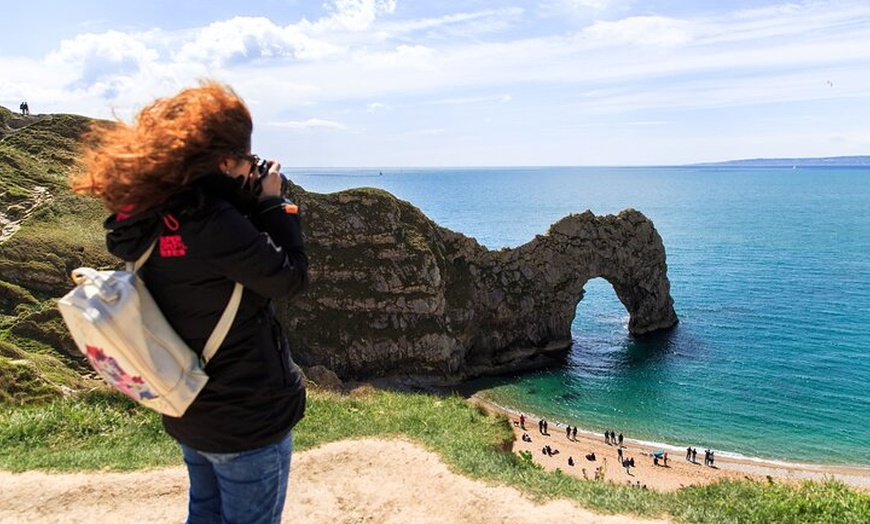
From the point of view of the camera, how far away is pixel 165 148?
149 inches

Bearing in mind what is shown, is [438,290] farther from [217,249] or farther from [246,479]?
[217,249]

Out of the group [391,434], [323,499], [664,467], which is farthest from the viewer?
[664,467]

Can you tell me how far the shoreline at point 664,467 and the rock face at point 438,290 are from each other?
Result: 14.3 metres

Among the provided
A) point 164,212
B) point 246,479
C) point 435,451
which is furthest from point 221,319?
point 435,451

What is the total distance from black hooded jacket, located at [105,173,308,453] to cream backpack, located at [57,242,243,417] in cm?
9

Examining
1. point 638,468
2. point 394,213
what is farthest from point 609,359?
point 394,213

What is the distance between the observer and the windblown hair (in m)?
3.79

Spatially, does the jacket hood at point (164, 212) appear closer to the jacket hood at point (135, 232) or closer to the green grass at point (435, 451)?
the jacket hood at point (135, 232)

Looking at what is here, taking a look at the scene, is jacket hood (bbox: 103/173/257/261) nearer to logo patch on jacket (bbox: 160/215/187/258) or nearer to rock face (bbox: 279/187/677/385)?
logo patch on jacket (bbox: 160/215/187/258)

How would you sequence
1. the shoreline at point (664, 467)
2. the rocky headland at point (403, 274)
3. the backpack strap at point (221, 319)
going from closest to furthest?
the backpack strap at point (221, 319) → the shoreline at point (664, 467) → the rocky headland at point (403, 274)

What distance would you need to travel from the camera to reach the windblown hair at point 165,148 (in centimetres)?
379

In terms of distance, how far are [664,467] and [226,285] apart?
1713 inches

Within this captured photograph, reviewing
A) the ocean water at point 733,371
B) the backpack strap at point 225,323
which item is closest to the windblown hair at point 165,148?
the backpack strap at point 225,323

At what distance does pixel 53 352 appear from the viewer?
35.1 metres
